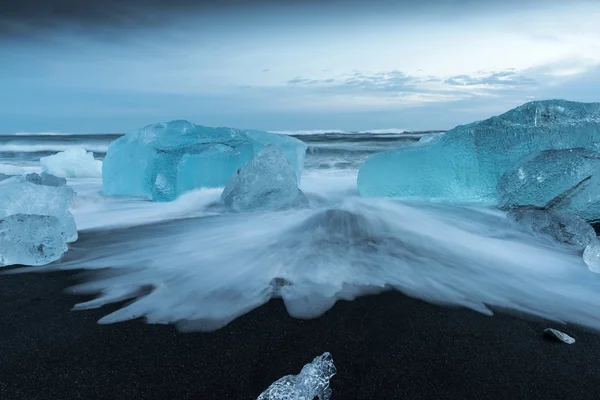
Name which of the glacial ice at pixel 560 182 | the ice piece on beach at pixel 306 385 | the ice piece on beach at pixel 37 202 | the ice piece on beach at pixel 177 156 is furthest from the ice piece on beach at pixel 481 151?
the ice piece on beach at pixel 306 385

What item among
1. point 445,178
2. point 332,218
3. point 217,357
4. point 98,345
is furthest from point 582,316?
point 445,178

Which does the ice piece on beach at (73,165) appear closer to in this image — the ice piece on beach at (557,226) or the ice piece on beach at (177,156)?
the ice piece on beach at (177,156)

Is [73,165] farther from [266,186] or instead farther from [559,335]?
[559,335]

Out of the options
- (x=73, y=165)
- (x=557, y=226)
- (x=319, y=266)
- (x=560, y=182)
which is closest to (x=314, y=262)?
(x=319, y=266)

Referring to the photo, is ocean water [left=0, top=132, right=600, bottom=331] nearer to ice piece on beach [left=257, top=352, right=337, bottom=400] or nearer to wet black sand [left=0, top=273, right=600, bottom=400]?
wet black sand [left=0, top=273, right=600, bottom=400]

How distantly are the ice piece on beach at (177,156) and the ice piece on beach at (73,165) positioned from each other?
225 cm

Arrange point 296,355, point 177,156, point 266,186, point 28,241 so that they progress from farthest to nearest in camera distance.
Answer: point 177,156, point 266,186, point 28,241, point 296,355

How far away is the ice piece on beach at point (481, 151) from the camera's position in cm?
378

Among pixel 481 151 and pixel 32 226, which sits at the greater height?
pixel 481 151

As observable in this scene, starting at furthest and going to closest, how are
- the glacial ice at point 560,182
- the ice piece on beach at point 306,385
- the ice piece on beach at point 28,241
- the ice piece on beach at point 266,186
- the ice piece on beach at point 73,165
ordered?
the ice piece on beach at point 73,165, the ice piece on beach at point 266,186, the glacial ice at point 560,182, the ice piece on beach at point 28,241, the ice piece on beach at point 306,385

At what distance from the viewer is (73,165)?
6586 millimetres

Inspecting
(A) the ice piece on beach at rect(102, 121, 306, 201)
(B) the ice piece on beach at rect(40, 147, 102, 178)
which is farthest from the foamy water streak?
(B) the ice piece on beach at rect(40, 147, 102, 178)

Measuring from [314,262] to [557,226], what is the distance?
1.74 metres

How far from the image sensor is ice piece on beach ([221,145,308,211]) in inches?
144
